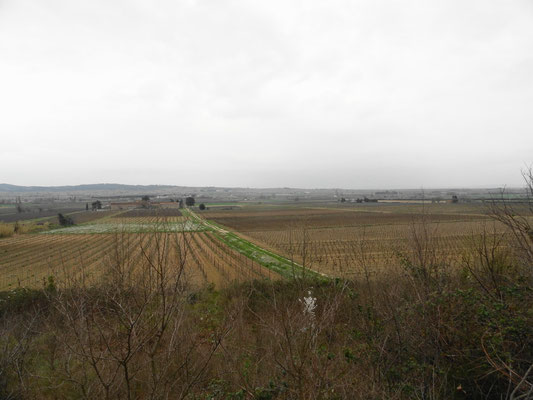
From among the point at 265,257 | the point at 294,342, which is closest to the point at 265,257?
the point at 265,257

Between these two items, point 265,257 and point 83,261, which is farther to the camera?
point 265,257

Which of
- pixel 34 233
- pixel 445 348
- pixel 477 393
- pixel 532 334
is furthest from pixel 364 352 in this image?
pixel 34 233

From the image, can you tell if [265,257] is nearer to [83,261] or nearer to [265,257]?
[265,257]

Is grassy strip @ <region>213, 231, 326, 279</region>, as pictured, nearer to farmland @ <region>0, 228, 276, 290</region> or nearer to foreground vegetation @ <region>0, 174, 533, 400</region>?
farmland @ <region>0, 228, 276, 290</region>

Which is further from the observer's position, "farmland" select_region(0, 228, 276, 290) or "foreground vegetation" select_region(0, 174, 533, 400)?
"farmland" select_region(0, 228, 276, 290)

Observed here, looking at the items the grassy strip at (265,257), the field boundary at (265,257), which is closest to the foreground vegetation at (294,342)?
the grassy strip at (265,257)

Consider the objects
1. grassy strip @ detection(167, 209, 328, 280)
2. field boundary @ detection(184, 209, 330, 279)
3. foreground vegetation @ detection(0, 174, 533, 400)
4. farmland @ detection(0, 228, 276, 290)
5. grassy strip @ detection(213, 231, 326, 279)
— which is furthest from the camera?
farmland @ detection(0, 228, 276, 290)

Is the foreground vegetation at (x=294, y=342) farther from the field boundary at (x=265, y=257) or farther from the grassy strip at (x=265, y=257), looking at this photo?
the field boundary at (x=265, y=257)

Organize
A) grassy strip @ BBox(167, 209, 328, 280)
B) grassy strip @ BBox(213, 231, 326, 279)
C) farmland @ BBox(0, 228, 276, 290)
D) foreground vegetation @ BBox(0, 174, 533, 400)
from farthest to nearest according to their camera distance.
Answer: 1. farmland @ BBox(0, 228, 276, 290)
2. grassy strip @ BBox(213, 231, 326, 279)
3. grassy strip @ BBox(167, 209, 328, 280)
4. foreground vegetation @ BBox(0, 174, 533, 400)

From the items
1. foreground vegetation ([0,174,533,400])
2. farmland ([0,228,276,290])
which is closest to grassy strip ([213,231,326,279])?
farmland ([0,228,276,290])

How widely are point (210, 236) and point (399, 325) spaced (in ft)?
101

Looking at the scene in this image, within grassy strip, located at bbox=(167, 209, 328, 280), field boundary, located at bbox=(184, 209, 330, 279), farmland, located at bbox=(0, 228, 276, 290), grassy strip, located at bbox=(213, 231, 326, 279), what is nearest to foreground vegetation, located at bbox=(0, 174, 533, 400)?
farmland, located at bbox=(0, 228, 276, 290)

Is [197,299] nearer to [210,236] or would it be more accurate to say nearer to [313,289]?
[313,289]

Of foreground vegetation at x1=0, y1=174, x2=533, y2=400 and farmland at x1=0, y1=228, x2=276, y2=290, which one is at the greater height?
foreground vegetation at x1=0, y1=174, x2=533, y2=400
